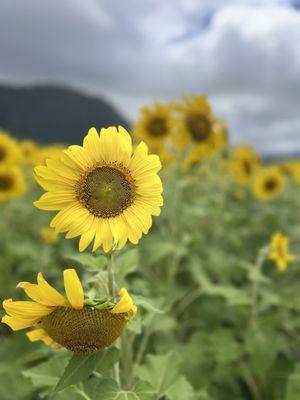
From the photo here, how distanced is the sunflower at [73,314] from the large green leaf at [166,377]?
27.3 inches

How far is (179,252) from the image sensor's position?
402cm

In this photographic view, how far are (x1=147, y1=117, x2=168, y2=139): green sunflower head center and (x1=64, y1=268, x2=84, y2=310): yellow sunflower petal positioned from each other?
366 centimetres

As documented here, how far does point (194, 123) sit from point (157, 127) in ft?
1.85

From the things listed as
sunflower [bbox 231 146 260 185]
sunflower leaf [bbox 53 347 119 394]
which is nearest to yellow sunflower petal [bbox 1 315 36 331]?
sunflower leaf [bbox 53 347 119 394]

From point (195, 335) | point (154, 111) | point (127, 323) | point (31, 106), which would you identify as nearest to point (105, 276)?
point (127, 323)

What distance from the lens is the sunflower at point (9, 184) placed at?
5617 millimetres

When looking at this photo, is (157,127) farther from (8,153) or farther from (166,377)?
(166,377)

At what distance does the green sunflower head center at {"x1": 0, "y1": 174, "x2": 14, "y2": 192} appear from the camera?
5.66m

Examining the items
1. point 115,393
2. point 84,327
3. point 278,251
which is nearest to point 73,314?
point 84,327

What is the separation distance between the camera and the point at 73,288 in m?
1.47

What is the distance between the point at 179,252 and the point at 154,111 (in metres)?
1.64

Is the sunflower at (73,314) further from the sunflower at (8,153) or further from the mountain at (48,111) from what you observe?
the mountain at (48,111)

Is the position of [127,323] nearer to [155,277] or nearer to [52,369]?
[52,369]

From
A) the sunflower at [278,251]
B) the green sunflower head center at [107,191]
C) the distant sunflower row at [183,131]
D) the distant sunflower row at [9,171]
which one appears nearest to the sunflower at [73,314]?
the green sunflower head center at [107,191]
